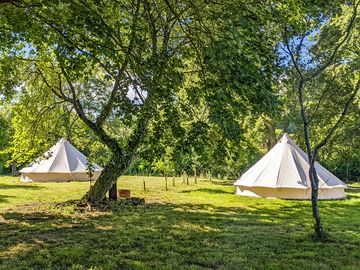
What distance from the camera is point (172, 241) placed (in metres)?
7.33

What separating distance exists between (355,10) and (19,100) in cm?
1196

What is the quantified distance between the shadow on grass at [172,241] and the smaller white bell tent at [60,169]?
13256 mm

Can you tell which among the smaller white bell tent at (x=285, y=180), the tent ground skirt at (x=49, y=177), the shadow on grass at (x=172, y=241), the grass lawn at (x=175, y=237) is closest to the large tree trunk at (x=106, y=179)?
the grass lawn at (x=175, y=237)

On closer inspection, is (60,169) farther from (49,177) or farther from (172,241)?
(172,241)

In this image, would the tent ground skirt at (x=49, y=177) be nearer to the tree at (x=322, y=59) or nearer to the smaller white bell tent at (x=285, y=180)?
the smaller white bell tent at (x=285, y=180)

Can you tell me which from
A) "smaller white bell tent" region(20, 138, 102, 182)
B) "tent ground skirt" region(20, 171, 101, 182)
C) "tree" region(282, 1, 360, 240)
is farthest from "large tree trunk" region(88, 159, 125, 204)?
"tent ground skirt" region(20, 171, 101, 182)

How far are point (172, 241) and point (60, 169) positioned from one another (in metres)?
18.3

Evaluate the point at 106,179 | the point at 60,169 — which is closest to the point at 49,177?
the point at 60,169

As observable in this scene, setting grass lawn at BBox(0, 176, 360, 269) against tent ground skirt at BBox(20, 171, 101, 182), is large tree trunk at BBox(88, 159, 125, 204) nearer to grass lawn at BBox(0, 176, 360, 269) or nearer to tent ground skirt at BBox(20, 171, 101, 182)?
grass lawn at BBox(0, 176, 360, 269)

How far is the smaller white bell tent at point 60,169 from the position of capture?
932 inches

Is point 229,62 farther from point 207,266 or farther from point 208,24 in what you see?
point 207,266

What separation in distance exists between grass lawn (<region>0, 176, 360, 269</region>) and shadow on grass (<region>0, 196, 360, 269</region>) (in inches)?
0.6

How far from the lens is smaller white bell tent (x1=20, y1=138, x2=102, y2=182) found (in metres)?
23.7

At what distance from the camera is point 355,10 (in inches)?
281
